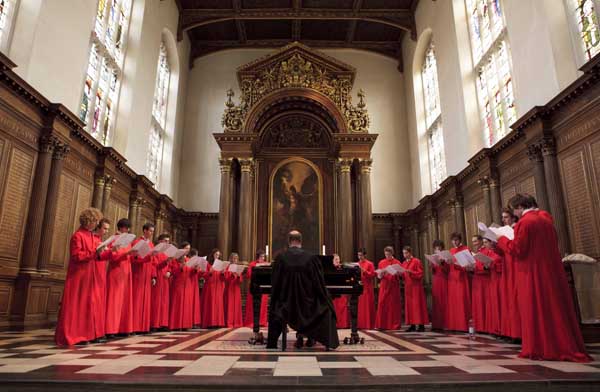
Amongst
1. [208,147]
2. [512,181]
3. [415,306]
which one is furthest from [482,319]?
[208,147]

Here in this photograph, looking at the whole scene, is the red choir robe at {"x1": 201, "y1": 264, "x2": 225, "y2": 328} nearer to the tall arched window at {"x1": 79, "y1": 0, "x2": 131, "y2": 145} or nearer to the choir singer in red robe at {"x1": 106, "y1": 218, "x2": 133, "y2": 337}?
the choir singer in red robe at {"x1": 106, "y1": 218, "x2": 133, "y2": 337}

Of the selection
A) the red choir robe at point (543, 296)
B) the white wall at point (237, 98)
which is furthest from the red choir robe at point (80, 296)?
the white wall at point (237, 98)

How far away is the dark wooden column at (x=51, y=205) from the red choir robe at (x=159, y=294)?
2.04 meters

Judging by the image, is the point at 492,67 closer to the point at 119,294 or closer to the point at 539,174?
the point at 539,174

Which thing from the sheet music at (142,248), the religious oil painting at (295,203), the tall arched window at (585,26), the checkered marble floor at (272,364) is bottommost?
the checkered marble floor at (272,364)

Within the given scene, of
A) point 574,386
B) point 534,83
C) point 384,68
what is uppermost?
point 384,68

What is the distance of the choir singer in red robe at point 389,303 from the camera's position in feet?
29.3

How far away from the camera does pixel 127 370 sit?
324cm

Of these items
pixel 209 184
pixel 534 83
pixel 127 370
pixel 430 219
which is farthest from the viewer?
pixel 209 184

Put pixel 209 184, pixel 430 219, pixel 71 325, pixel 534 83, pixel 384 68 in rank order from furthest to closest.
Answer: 1. pixel 384 68
2. pixel 209 184
3. pixel 430 219
4. pixel 534 83
5. pixel 71 325

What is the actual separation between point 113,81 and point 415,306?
9.85 meters

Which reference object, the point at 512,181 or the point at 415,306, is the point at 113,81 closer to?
the point at 415,306

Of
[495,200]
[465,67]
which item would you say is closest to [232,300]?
[495,200]

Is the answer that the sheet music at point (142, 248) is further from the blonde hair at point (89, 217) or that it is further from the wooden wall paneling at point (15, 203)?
the wooden wall paneling at point (15, 203)
